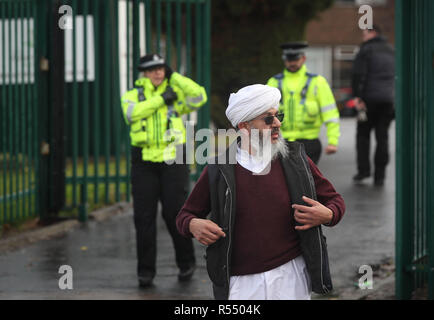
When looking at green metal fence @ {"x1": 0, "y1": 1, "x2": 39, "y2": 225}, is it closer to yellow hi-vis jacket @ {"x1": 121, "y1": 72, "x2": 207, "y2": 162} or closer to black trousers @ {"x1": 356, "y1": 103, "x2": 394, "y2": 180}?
yellow hi-vis jacket @ {"x1": 121, "y1": 72, "x2": 207, "y2": 162}

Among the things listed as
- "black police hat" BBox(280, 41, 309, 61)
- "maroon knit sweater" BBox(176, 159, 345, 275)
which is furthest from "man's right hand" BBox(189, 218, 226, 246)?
"black police hat" BBox(280, 41, 309, 61)

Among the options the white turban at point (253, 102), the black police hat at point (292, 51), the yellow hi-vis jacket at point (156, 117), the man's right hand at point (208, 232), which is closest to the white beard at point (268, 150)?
the white turban at point (253, 102)

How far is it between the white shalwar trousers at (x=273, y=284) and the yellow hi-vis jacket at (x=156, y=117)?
144 inches

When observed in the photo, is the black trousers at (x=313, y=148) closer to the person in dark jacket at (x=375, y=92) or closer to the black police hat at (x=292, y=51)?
the black police hat at (x=292, y=51)

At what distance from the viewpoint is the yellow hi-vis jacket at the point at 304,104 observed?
8.85 metres

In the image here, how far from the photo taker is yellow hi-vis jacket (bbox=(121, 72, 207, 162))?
8.16m

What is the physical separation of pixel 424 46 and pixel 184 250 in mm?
2774

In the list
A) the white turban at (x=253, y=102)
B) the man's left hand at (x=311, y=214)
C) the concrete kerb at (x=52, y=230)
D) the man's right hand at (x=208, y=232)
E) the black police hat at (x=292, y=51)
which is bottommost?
the concrete kerb at (x=52, y=230)

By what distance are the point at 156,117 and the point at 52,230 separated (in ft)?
10.0

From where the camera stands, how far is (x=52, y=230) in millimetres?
10758

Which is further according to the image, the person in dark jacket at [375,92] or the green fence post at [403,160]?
the person in dark jacket at [375,92]

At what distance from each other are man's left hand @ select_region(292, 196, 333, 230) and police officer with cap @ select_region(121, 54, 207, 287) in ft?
12.3
